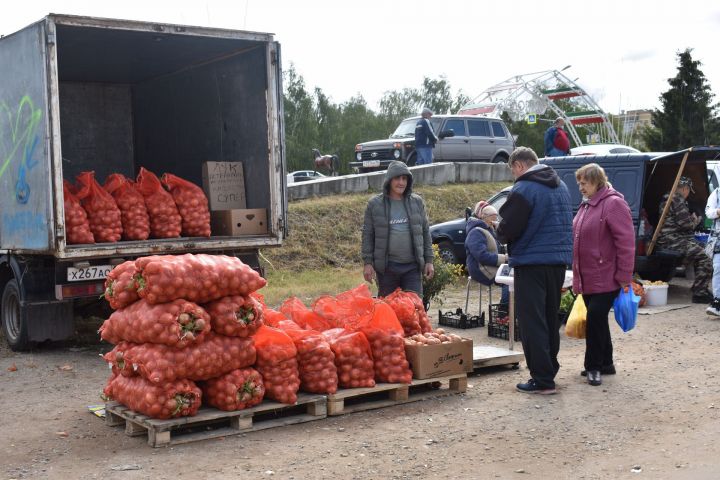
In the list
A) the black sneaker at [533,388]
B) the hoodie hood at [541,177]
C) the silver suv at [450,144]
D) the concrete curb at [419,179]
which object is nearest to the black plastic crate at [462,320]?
the black sneaker at [533,388]

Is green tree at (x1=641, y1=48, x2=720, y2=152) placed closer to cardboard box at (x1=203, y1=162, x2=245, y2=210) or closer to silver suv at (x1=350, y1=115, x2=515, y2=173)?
silver suv at (x1=350, y1=115, x2=515, y2=173)

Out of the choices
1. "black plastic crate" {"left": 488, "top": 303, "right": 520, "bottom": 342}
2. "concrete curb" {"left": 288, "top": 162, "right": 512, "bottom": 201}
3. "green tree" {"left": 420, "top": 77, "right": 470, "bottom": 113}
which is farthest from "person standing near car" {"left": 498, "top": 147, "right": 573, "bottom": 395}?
"green tree" {"left": 420, "top": 77, "right": 470, "bottom": 113}

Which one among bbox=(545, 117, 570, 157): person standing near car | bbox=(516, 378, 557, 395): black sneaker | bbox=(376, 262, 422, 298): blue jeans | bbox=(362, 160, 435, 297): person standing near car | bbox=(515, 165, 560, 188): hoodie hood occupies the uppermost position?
bbox=(545, 117, 570, 157): person standing near car

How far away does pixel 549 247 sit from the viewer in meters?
6.68

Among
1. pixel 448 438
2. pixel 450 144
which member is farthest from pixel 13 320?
pixel 450 144

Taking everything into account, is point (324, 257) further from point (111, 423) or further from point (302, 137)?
point (302, 137)

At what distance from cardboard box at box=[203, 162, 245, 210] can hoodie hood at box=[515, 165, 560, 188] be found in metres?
3.71

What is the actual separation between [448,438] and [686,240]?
24.9 ft

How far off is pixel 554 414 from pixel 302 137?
52.4 meters

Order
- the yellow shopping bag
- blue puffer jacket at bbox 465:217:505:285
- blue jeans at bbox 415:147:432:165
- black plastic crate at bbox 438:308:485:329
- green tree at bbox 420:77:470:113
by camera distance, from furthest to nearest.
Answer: green tree at bbox 420:77:470:113 → blue jeans at bbox 415:147:432:165 → black plastic crate at bbox 438:308:485:329 → blue puffer jacket at bbox 465:217:505:285 → the yellow shopping bag

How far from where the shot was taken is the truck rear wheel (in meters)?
8.73

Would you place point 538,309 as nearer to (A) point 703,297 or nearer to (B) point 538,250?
(B) point 538,250

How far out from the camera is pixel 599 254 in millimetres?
7012

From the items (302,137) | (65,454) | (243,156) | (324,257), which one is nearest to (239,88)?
(243,156)
